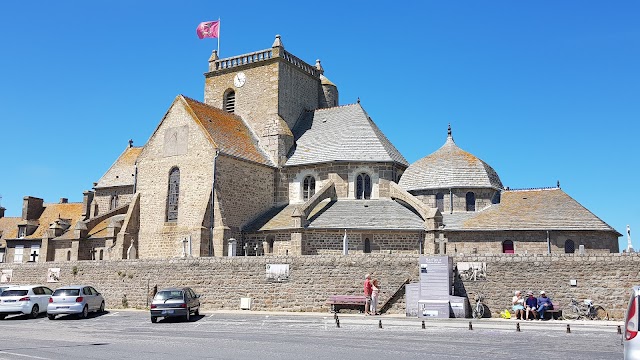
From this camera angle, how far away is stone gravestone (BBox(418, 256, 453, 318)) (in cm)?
2195

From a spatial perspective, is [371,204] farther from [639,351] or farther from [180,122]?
[639,351]

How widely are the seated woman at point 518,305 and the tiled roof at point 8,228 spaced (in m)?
44.0

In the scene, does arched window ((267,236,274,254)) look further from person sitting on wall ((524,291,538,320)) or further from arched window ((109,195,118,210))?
arched window ((109,195,118,210))

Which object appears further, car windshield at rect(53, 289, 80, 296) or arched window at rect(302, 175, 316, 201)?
arched window at rect(302, 175, 316, 201)

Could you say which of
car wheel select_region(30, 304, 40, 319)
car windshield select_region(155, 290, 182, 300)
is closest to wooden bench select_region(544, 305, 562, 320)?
car windshield select_region(155, 290, 182, 300)

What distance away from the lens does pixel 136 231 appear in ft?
120

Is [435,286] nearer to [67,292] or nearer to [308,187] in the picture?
[67,292]

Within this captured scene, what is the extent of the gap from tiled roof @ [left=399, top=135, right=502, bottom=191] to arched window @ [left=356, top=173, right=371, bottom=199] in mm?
2040

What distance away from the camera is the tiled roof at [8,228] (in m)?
51.3

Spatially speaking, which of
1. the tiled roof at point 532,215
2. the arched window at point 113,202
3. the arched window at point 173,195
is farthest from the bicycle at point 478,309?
the arched window at point 113,202

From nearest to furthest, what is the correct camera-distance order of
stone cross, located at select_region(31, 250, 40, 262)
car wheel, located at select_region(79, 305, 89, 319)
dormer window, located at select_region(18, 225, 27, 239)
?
car wheel, located at select_region(79, 305, 89, 319) → stone cross, located at select_region(31, 250, 40, 262) → dormer window, located at select_region(18, 225, 27, 239)

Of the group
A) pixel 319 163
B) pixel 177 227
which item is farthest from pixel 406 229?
pixel 177 227

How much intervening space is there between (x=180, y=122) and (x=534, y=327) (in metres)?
25.5

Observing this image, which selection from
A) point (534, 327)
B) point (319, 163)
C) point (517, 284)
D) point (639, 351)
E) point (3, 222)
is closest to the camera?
point (639, 351)
